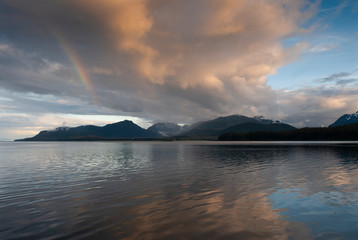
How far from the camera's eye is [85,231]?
14.9m

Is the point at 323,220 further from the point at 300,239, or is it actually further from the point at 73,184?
the point at 73,184

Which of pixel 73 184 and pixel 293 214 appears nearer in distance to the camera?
pixel 293 214

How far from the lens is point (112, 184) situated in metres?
31.5

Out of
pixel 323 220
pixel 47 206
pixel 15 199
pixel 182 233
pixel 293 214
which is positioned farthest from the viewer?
pixel 15 199

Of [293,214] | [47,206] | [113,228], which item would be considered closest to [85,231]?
[113,228]

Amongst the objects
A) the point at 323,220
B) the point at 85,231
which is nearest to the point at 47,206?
the point at 85,231

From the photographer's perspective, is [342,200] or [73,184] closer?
[342,200]

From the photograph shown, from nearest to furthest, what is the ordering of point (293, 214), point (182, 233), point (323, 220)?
point (182, 233) < point (323, 220) < point (293, 214)

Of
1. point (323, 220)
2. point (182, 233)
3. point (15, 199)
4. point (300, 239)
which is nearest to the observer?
point (300, 239)

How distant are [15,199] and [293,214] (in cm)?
2910

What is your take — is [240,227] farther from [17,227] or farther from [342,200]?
[17,227]

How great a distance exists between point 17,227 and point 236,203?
739 inches

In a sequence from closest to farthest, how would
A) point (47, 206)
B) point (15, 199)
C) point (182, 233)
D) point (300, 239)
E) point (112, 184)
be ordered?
point (300, 239) < point (182, 233) < point (47, 206) < point (15, 199) < point (112, 184)

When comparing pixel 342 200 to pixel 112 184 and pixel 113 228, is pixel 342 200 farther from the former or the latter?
pixel 112 184
